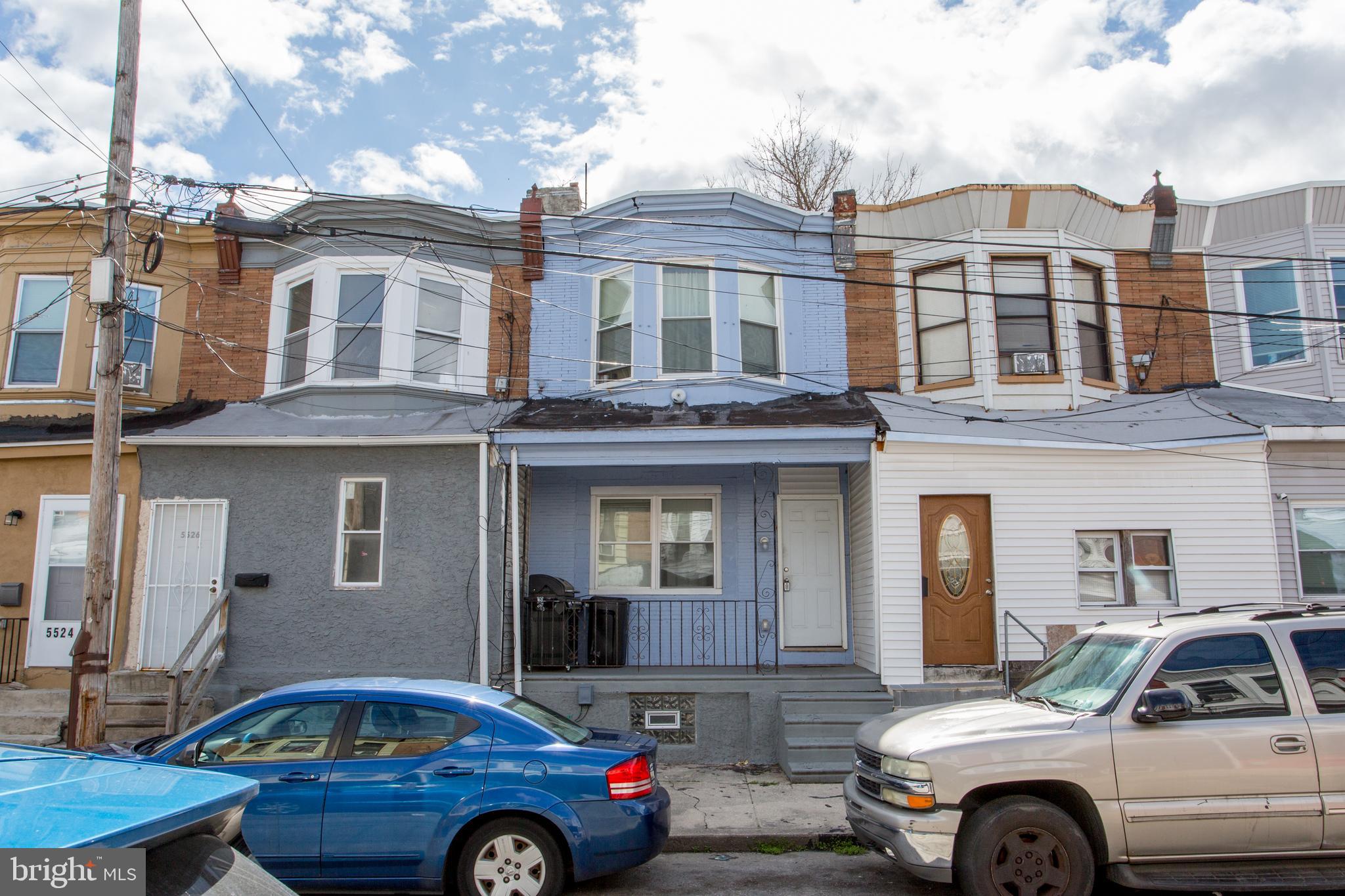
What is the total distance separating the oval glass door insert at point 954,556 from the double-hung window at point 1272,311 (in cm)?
510

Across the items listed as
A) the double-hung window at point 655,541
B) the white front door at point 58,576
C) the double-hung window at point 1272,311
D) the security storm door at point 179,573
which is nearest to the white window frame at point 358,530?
the security storm door at point 179,573

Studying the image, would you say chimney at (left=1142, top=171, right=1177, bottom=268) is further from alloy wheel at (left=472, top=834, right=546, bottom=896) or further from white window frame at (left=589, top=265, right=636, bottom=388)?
alloy wheel at (left=472, top=834, right=546, bottom=896)

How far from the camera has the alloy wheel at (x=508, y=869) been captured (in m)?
5.68

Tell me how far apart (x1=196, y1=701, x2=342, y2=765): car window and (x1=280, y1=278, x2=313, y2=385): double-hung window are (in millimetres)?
7083

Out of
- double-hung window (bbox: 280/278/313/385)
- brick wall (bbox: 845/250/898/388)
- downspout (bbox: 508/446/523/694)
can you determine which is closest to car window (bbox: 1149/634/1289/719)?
downspout (bbox: 508/446/523/694)

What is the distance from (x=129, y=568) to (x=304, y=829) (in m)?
7.01

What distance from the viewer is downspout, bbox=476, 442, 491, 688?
1055 cm

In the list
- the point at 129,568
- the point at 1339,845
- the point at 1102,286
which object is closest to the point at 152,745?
the point at 129,568

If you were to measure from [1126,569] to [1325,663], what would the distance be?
18.4 ft

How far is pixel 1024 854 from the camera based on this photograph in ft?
17.9

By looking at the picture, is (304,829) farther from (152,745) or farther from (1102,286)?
(1102,286)

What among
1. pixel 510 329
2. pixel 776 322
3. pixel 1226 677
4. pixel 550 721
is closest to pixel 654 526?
pixel 776 322

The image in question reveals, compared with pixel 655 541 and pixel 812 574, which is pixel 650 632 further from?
pixel 812 574

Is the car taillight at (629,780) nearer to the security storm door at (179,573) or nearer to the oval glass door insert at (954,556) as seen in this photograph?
the oval glass door insert at (954,556)
